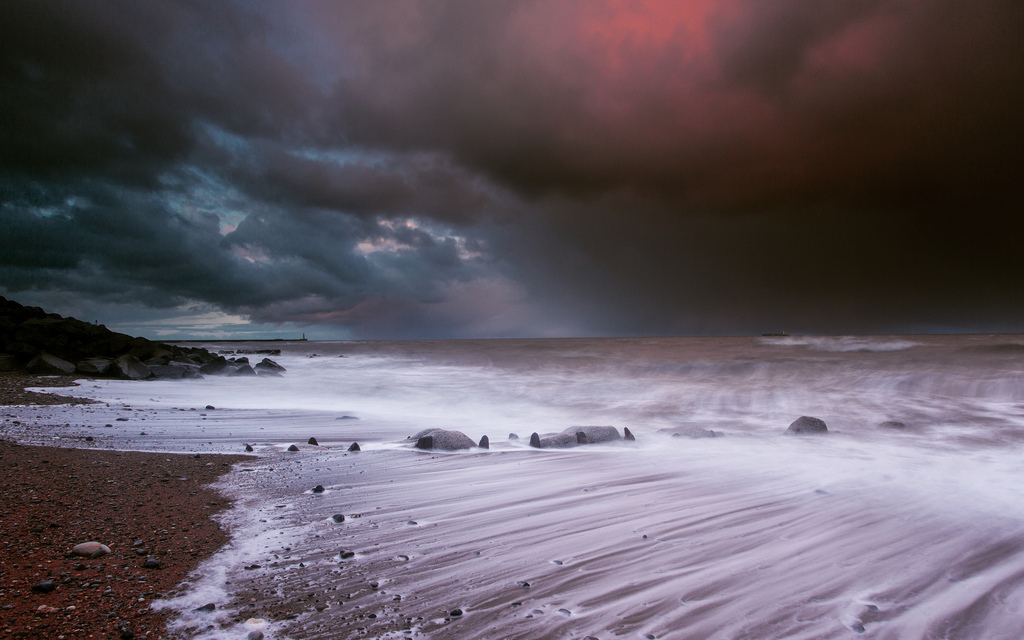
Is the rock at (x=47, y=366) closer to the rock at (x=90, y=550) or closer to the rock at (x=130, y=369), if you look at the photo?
the rock at (x=130, y=369)

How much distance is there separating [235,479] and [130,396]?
7749mm

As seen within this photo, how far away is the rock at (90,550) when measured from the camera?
7.78 ft

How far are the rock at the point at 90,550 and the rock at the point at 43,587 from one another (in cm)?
32

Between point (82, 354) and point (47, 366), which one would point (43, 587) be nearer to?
point (47, 366)

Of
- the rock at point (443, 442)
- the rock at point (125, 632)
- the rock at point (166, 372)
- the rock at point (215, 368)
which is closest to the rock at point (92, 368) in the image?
the rock at point (166, 372)

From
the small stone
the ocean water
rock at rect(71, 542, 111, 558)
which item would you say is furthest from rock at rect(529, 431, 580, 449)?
the small stone

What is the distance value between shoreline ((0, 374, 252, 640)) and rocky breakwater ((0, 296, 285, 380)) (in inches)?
411

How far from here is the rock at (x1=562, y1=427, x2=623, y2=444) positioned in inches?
236

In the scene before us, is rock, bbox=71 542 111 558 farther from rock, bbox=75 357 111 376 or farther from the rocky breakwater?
rock, bbox=75 357 111 376

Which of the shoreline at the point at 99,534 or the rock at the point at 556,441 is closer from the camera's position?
the shoreline at the point at 99,534

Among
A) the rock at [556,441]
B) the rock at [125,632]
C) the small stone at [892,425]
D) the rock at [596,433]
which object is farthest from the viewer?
the small stone at [892,425]

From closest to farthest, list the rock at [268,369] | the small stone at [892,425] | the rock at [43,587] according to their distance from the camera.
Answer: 1. the rock at [43,587]
2. the small stone at [892,425]
3. the rock at [268,369]

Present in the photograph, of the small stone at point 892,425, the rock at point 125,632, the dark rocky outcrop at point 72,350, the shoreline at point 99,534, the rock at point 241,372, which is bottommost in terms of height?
the small stone at point 892,425

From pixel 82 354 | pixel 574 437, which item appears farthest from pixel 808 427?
pixel 82 354
